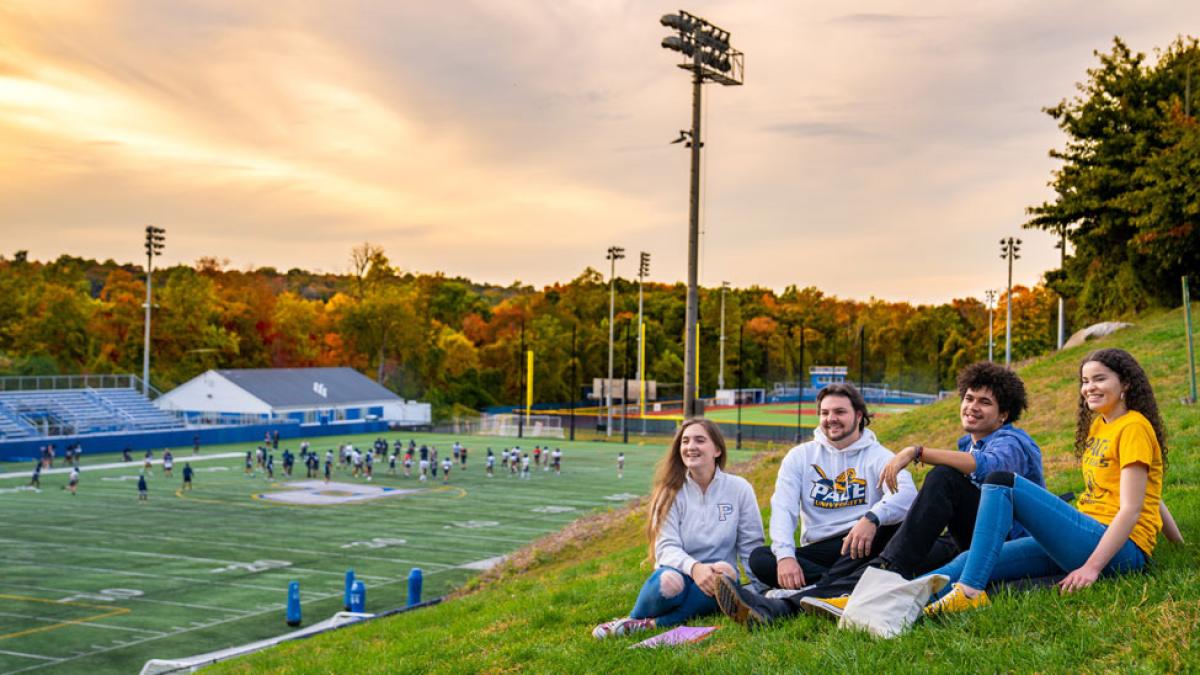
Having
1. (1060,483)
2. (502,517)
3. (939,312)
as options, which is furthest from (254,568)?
(939,312)

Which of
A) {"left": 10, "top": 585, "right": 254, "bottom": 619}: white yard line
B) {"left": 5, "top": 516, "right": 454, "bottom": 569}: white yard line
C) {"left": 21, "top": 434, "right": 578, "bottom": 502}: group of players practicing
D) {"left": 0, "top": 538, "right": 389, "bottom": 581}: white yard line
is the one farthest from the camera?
{"left": 21, "top": 434, "right": 578, "bottom": 502}: group of players practicing

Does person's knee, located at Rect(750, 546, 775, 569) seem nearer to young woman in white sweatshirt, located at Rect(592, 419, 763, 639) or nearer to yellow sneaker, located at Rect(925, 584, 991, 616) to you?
young woman in white sweatshirt, located at Rect(592, 419, 763, 639)

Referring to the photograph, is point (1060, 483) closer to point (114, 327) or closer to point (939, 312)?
point (114, 327)

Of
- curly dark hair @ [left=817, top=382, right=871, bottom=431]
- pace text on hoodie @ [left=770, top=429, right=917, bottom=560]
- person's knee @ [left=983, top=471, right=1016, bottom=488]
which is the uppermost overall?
curly dark hair @ [left=817, top=382, right=871, bottom=431]

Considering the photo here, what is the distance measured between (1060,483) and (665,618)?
621 centimetres

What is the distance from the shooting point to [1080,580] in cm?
586

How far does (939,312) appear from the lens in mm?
112875

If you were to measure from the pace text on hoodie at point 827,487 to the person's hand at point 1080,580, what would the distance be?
123cm

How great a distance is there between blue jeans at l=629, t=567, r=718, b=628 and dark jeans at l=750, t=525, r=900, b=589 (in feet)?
1.27

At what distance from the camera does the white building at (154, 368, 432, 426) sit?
65.3 meters

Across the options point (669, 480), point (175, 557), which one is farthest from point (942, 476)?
point (175, 557)

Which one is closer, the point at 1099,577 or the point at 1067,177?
the point at 1099,577

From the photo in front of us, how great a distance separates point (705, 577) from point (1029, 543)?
1.90 meters

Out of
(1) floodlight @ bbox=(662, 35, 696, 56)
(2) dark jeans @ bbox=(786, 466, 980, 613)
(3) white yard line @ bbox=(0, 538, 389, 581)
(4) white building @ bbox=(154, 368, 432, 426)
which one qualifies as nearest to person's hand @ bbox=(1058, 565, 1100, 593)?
(2) dark jeans @ bbox=(786, 466, 980, 613)
